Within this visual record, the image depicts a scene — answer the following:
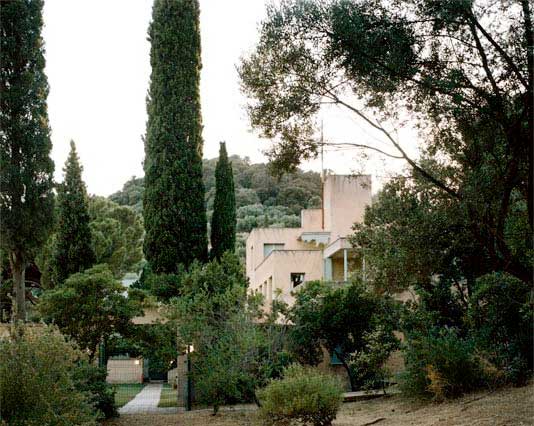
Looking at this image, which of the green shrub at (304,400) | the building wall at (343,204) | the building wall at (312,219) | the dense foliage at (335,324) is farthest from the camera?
the building wall at (312,219)

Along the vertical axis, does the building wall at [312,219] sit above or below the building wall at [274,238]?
above

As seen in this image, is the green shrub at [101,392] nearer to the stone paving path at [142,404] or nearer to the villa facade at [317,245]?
the stone paving path at [142,404]

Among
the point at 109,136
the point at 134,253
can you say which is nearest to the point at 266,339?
the point at 109,136

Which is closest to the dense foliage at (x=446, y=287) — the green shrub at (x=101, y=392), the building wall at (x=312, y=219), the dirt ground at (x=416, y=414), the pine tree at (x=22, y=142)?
the dirt ground at (x=416, y=414)

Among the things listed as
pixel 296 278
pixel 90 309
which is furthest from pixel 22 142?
pixel 296 278

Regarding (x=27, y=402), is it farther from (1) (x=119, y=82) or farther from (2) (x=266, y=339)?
(1) (x=119, y=82)

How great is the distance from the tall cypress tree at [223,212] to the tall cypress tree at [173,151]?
189 centimetres

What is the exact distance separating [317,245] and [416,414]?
1827 centimetres

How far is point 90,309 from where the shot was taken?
16797 mm

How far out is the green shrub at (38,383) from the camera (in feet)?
28.6

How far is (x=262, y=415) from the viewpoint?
12.6m

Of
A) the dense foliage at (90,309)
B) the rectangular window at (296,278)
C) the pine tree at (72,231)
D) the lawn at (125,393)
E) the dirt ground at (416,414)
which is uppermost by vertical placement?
the pine tree at (72,231)

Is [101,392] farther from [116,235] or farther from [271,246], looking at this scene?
[271,246]

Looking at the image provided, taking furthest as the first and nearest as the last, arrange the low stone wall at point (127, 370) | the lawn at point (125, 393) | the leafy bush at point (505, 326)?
the low stone wall at point (127, 370) < the lawn at point (125, 393) < the leafy bush at point (505, 326)
